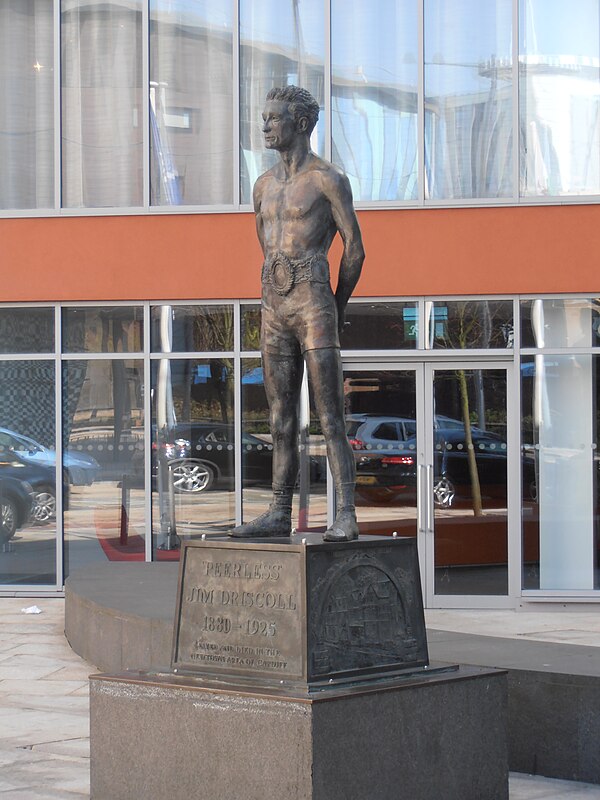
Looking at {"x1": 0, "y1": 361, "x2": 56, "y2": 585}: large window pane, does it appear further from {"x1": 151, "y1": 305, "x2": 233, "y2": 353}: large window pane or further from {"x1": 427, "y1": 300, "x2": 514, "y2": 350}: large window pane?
{"x1": 427, "y1": 300, "x2": 514, "y2": 350}: large window pane

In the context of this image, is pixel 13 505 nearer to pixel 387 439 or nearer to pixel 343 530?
pixel 387 439

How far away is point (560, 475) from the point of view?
46.9 feet

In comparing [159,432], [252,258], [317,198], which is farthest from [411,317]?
[317,198]

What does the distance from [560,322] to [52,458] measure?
538 centimetres

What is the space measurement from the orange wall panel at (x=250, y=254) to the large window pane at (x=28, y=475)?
0.91 metres

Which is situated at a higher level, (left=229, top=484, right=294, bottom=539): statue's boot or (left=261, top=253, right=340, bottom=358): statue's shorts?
(left=261, top=253, right=340, bottom=358): statue's shorts

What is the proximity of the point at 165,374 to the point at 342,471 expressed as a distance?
318 inches

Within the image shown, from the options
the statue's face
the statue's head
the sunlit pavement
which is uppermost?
the statue's head

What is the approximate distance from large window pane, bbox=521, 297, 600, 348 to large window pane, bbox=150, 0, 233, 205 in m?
3.29

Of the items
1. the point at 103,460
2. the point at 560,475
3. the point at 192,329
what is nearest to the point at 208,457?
the point at 103,460

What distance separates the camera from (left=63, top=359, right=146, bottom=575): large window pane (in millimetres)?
14812

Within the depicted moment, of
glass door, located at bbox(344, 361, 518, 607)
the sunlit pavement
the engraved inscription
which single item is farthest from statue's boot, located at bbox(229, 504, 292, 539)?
glass door, located at bbox(344, 361, 518, 607)

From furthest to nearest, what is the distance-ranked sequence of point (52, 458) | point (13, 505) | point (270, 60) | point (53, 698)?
1. point (13, 505)
2. point (52, 458)
3. point (270, 60)
4. point (53, 698)

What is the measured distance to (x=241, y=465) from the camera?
14.5 m
